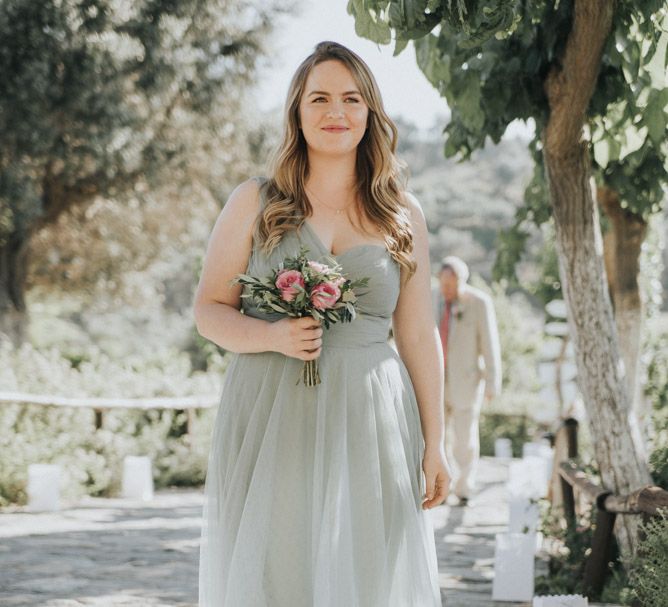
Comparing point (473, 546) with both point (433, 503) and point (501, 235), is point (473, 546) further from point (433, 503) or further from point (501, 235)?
point (433, 503)

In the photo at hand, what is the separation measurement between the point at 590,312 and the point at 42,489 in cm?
533

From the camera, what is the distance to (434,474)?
318 cm

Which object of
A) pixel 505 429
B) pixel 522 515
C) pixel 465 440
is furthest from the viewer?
pixel 505 429

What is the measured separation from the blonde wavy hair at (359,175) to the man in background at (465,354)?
5.67 m

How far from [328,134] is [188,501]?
24.3 feet

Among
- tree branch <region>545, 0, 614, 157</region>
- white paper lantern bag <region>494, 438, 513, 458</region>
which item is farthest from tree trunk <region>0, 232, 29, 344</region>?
tree branch <region>545, 0, 614, 157</region>

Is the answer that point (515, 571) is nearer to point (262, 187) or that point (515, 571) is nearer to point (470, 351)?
point (262, 187)

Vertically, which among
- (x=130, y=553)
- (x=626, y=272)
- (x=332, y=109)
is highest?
(x=626, y=272)

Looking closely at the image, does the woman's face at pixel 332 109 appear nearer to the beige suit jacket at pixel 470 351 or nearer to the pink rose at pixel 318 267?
the pink rose at pixel 318 267

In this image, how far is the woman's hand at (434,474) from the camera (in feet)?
10.4

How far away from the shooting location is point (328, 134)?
3.12 m

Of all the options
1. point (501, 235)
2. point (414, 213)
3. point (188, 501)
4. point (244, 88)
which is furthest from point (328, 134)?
point (244, 88)

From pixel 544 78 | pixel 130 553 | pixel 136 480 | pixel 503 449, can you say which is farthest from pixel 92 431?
pixel 503 449

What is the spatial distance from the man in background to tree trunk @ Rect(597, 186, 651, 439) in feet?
6.36
